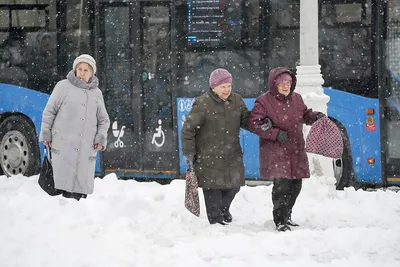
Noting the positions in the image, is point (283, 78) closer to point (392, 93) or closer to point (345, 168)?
point (392, 93)

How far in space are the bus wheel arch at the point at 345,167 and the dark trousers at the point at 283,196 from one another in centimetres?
315

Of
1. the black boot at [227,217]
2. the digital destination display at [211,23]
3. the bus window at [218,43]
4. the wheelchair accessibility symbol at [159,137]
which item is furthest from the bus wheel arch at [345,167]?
the black boot at [227,217]

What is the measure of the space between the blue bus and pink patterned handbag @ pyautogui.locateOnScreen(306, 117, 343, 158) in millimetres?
2827

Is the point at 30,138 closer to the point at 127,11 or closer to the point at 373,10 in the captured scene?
the point at 127,11

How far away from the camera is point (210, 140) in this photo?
25.9ft

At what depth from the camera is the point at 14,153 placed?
12.9 m

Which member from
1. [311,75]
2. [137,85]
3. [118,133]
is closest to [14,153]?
[118,133]

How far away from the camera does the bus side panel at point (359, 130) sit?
1072 centimetres

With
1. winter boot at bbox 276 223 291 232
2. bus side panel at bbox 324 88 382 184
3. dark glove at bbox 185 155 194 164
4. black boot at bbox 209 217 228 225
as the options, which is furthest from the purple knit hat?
bus side panel at bbox 324 88 382 184

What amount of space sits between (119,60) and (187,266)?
6597 mm

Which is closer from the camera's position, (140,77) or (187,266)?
(187,266)

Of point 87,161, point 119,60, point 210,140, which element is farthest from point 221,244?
point 119,60

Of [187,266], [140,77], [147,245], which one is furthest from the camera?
[140,77]

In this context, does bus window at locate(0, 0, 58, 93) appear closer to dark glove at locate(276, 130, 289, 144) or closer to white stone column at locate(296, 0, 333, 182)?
white stone column at locate(296, 0, 333, 182)
